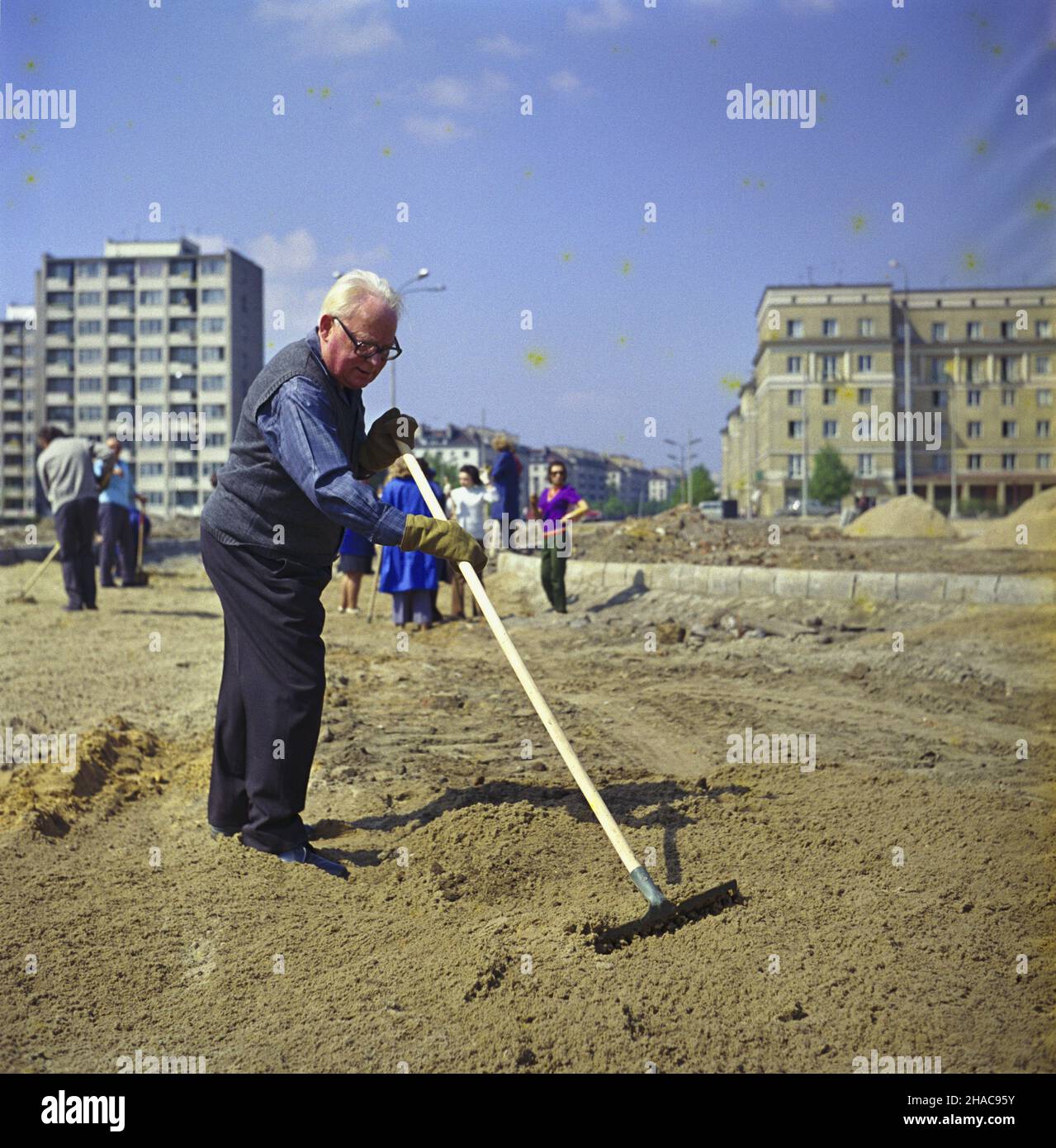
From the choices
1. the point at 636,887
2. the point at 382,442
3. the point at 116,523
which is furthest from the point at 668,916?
the point at 116,523

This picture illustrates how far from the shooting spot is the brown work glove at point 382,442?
368 cm

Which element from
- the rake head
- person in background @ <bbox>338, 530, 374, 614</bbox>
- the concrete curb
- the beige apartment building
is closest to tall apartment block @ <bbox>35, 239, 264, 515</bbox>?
the beige apartment building

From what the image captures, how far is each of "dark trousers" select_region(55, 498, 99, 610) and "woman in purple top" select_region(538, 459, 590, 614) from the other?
4.45 m

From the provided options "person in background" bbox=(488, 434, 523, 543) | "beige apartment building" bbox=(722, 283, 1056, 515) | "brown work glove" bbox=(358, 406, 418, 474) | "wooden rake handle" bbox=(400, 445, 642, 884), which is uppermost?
"beige apartment building" bbox=(722, 283, 1056, 515)

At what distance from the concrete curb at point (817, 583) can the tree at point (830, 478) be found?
54.7 m

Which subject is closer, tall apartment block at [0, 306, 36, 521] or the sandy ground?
the sandy ground

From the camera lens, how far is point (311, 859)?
341 centimetres

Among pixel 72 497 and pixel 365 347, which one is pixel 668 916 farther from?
pixel 72 497

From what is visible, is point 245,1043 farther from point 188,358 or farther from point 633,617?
point 188,358

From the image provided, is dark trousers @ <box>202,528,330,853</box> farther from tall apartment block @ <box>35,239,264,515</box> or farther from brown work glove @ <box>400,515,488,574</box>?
tall apartment block @ <box>35,239,264,515</box>

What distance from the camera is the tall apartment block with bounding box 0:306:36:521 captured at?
83.5m
